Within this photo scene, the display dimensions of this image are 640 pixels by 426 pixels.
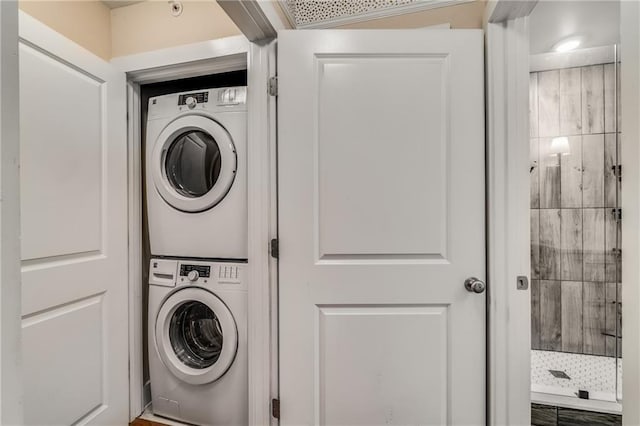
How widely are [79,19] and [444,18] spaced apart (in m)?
1.80

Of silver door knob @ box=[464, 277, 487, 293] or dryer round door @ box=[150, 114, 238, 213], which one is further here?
dryer round door @ box=[150, 114, 238, 213]

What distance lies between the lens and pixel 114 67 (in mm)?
1534

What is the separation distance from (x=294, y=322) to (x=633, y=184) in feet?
3.56

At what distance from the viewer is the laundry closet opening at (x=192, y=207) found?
150 centimetres

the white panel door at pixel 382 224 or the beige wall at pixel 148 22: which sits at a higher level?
the beige wall at pixel 148 22

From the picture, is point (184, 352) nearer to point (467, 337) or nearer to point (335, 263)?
point (335, 263)

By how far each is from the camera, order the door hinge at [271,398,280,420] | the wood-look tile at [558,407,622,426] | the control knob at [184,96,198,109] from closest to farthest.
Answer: the door hinge at [271,398,280,420] → the wood-look tile at [558,407,622,426] → the control knob at [184,96,198,109]

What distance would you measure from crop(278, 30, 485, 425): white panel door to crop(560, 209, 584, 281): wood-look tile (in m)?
1.60

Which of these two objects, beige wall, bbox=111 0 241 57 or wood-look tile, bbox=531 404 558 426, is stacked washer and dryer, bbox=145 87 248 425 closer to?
beige wall, bbox=111 0 241 57

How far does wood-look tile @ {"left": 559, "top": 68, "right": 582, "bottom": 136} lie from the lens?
7.24 ft

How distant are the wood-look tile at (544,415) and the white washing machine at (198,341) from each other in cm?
146

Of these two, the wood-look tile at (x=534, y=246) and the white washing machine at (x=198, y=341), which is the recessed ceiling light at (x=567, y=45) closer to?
the wood-look tile at (x=534, y=246)

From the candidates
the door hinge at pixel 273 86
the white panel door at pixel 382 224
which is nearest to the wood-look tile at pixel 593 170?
the white panel door at pixel 382 224

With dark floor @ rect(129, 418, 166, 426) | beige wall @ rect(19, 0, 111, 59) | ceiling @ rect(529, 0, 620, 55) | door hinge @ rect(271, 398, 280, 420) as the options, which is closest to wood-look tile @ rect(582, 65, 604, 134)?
ceiling @ rect(529, 0, 620, 55)
